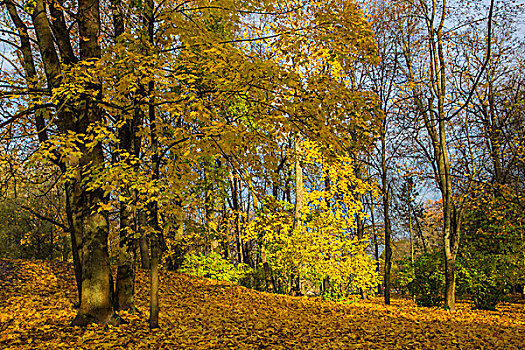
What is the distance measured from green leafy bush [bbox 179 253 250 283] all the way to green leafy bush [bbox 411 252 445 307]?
6.56 m

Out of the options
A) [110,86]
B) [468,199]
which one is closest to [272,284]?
[468,199]

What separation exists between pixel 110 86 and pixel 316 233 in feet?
25.3

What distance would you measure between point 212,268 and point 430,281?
7.84m

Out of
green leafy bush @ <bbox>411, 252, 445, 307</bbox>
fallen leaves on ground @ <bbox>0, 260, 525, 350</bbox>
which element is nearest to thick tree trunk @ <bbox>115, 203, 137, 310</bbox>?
fallen leaves on ground @ <bbox>0, 260, 525, 350</bbox>

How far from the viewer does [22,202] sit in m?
Answer: 18.0

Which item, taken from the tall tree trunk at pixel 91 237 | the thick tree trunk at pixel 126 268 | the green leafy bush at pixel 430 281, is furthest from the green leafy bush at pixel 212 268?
the tall tree trunk at pixel 91 237

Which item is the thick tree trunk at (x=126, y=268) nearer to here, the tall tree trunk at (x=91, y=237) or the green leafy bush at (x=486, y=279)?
the tall tree trunk at (x=91, y=237)

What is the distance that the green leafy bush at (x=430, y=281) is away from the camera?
11398 mm

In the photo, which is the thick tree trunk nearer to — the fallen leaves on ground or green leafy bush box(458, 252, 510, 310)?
the fallen leaves on ground

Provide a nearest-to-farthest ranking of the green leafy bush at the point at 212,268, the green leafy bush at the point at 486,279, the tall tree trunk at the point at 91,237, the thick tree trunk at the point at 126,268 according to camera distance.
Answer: the tall tree trunk at the point at 91,237 < the thick tree trunk at the point at 126,268 < the green leafy bush at the point at 486,279 < the green leafy bush at the point at 212,268

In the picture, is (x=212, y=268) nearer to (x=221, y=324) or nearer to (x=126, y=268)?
(x=126, y=268)

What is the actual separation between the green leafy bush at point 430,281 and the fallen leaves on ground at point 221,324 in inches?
38.8

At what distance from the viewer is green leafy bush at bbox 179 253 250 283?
41.1 feet

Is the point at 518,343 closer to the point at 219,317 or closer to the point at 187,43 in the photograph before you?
the point at 219,317
